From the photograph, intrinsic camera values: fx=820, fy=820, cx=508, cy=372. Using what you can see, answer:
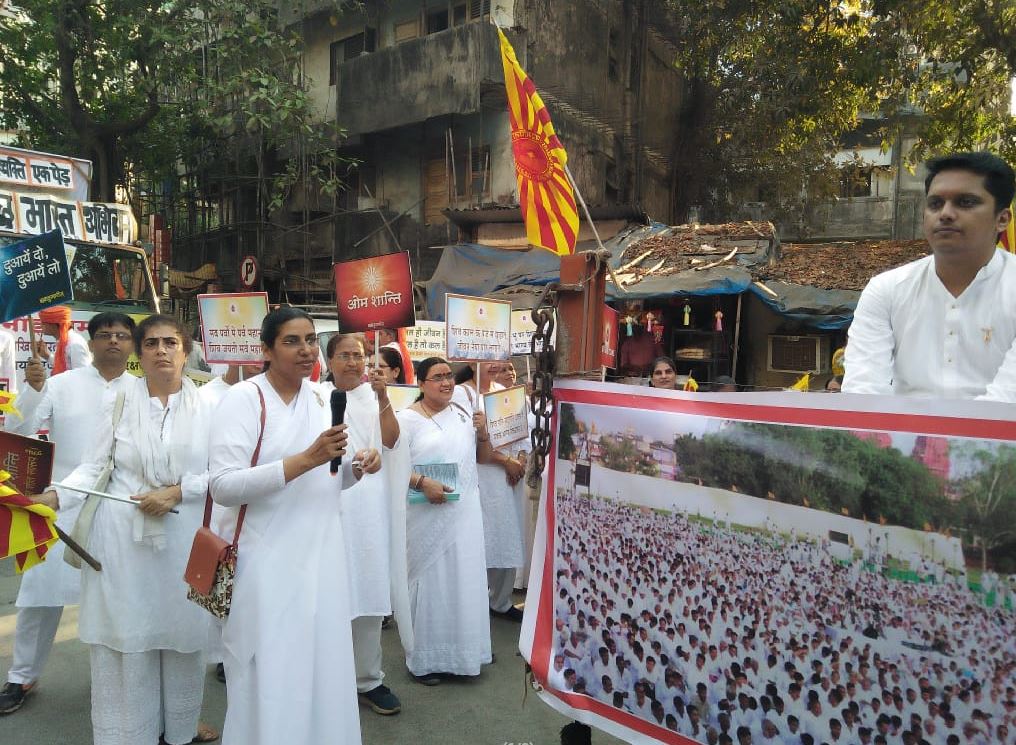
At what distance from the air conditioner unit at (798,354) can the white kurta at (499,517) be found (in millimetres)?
8091

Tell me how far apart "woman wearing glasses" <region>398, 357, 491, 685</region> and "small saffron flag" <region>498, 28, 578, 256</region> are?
1.12 m

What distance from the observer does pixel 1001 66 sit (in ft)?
34.2

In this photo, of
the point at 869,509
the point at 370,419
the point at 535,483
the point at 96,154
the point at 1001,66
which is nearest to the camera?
the point at 869,509

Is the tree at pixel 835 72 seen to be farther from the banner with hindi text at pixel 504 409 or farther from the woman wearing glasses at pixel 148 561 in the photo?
the woman wearing glasses at pixel 148 561

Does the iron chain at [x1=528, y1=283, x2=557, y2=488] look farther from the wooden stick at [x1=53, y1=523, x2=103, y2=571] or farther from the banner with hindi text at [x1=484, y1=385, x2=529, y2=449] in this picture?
the wooden stick at [x1=53, y1=523, x2=103, y2=571]

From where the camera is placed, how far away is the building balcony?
1517cm

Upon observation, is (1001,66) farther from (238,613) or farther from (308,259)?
(308,259)

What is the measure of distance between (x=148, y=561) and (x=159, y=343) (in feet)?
3.14

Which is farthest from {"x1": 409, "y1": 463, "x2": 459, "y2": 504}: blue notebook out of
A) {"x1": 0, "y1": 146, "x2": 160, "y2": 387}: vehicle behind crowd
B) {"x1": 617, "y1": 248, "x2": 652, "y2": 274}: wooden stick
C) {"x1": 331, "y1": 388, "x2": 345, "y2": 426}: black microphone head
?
{"x1": 617, "y1": 248, "x2": 652, "y2": 274}: wooden stick

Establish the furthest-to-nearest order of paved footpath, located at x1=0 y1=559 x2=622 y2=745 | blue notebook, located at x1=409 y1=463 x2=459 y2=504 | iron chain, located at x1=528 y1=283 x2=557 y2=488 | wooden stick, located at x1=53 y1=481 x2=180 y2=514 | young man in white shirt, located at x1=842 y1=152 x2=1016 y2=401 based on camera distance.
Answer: blue notebook, located at x1=409 y1=463 x2=459 y2=504
paved footpath, located at x1=0 y1=559 x2=622 y2=745
wooden stick, located at x1=53 y1=481 x2=180 y2=514
iron chain, located at x1=528 y1=283 x2=557 y2=488
young man in white shirt, located at x1=842 y1=152 x2=1016 y2=401

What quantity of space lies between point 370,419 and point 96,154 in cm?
1470

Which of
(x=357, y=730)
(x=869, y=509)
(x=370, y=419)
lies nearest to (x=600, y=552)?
(x=869, y=509)

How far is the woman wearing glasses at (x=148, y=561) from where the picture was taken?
345 cm

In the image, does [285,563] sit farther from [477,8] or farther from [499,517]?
[477,8]
